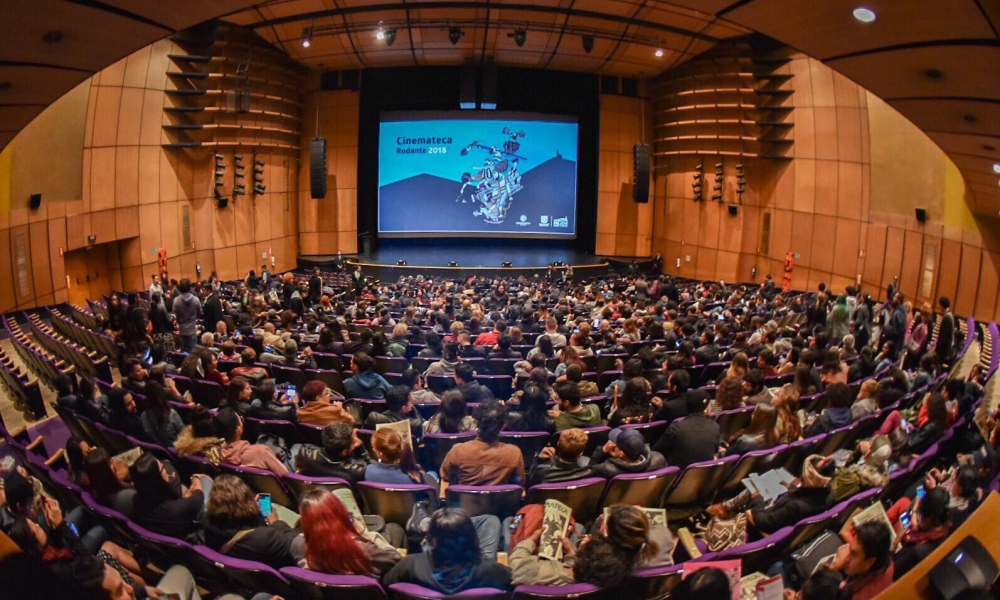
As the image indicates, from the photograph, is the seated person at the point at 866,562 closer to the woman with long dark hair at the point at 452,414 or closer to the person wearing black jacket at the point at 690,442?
the person wearing black jacket at the point at 690,442

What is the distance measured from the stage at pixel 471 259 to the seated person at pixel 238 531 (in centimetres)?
1454

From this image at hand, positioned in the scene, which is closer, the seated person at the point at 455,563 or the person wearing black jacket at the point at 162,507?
the seated person at the point at 455,563

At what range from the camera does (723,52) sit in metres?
17.4

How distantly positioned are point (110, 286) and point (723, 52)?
1689 centimetres

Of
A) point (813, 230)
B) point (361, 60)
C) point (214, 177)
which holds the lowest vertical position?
point (813, 230)

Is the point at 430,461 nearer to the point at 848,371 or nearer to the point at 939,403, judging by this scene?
the point at 939,403

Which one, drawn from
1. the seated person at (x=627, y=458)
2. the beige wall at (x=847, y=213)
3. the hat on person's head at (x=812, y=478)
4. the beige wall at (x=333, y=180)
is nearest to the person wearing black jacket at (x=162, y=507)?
the seated person at (x=627, y=458)

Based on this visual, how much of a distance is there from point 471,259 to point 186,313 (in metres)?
11.2

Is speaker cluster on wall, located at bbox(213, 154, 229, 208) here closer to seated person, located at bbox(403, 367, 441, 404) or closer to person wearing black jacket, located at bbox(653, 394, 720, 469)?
seated person, located at bbox(403, 367, 441, 404)

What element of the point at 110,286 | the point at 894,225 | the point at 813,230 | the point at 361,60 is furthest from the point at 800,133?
the point at 110,286

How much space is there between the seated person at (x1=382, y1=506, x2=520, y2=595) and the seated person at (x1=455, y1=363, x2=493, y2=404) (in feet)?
8.50

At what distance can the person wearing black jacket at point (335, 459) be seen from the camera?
398cm

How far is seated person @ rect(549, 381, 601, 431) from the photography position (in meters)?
4.91

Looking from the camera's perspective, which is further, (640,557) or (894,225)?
(894,225)
